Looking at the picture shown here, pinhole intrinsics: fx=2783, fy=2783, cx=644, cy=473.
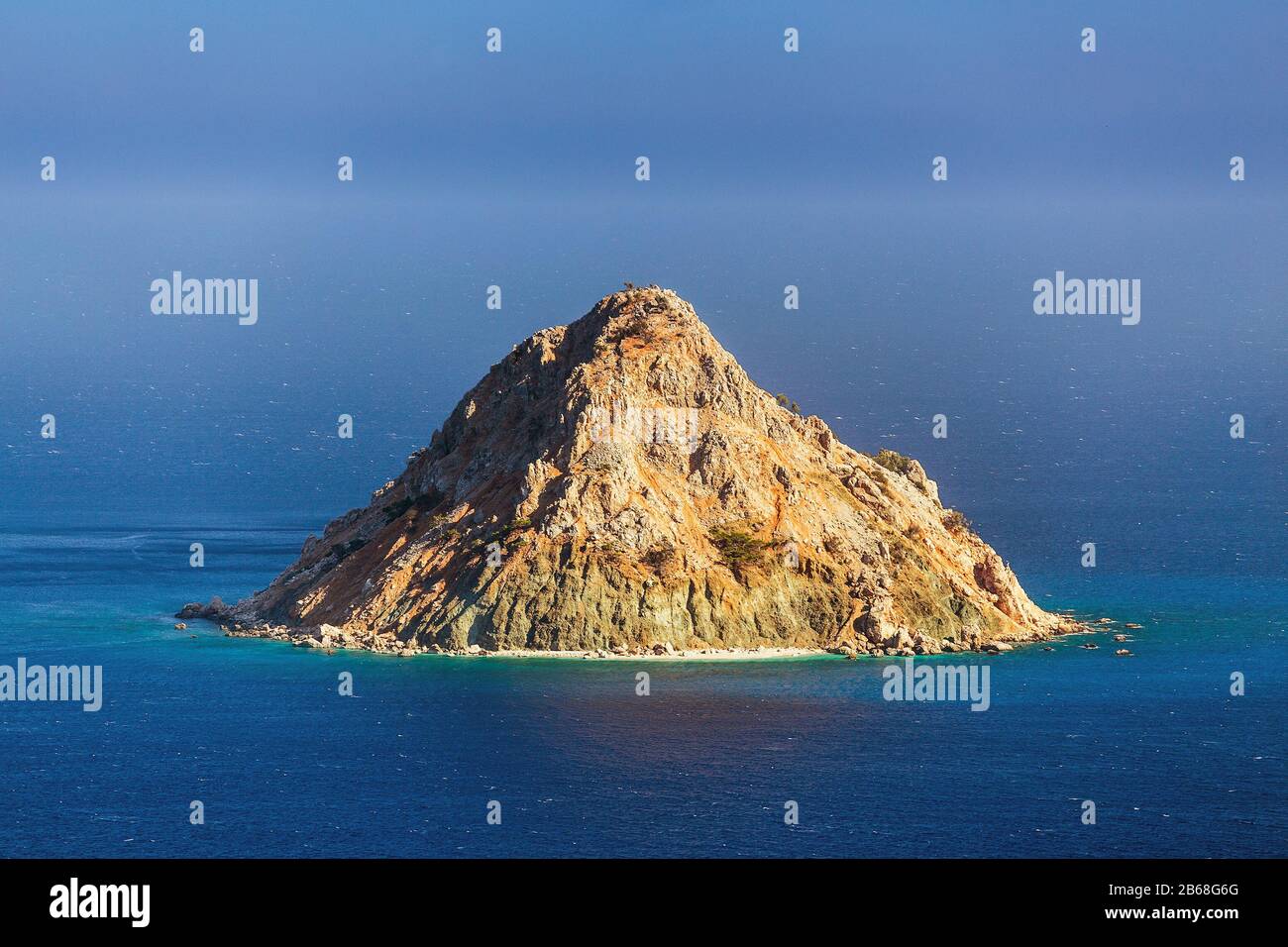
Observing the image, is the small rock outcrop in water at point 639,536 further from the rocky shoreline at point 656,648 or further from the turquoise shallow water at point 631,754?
the turquoise shallow water at point 631,754

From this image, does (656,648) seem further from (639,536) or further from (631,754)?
(631,754)

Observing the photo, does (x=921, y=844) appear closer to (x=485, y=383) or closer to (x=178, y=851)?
(x=178, y=851)

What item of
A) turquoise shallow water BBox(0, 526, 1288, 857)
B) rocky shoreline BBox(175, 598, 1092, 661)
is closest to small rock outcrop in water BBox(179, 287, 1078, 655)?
rocky shoreline BBox(175, 598, 1092, 661)

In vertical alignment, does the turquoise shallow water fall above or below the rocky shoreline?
below

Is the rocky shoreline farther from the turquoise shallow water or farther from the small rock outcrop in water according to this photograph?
the turquoise shallow water

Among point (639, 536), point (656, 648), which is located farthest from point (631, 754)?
point (639, 536)
